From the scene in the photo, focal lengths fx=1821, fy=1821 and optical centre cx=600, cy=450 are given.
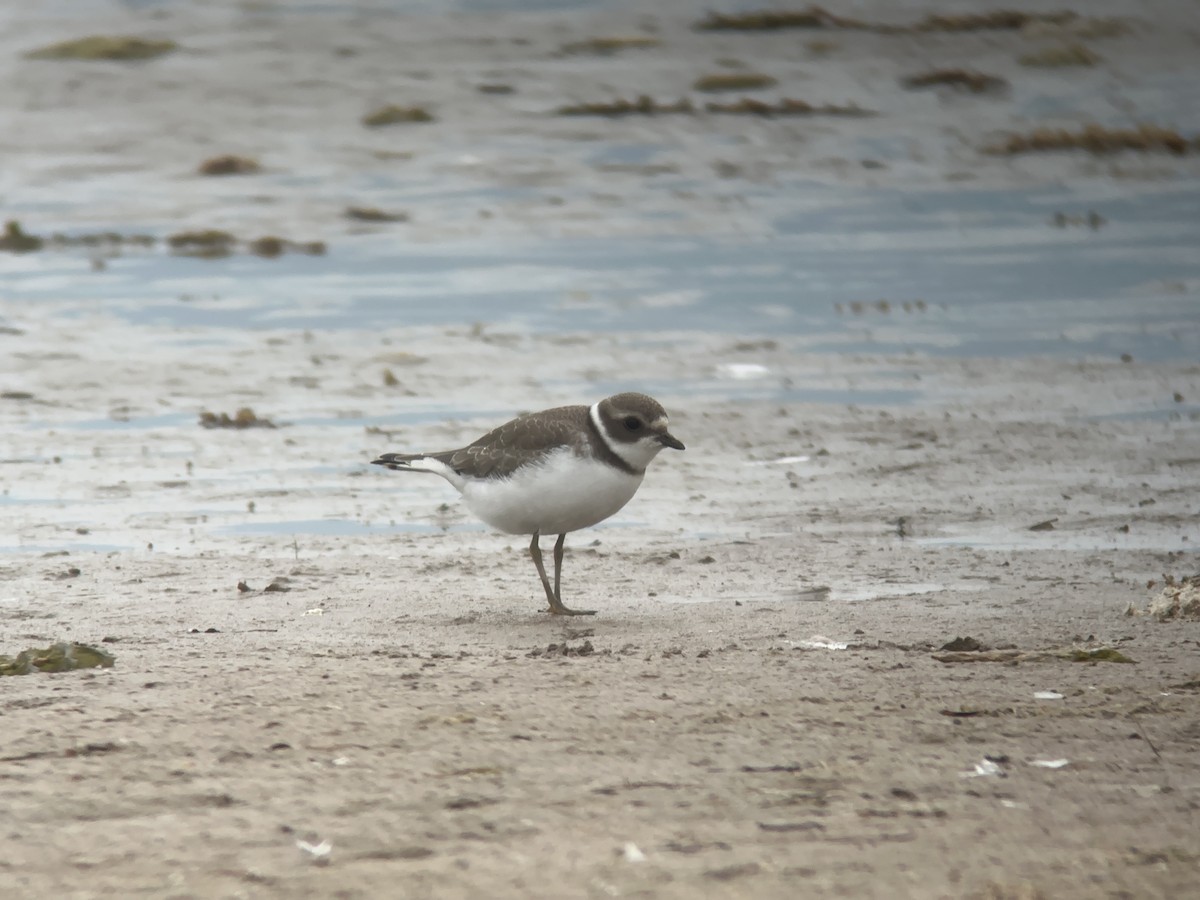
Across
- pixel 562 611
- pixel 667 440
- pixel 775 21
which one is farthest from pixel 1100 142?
pixel 562 611

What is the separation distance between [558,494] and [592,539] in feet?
6.31

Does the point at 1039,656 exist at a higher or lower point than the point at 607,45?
higher

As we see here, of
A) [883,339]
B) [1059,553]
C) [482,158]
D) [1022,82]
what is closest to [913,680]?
[1059,553]

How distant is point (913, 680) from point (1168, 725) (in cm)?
Answer: 87

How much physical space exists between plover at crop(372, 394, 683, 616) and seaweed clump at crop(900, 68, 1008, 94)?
821 inches

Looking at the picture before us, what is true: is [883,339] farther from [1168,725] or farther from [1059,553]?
[1168,725]

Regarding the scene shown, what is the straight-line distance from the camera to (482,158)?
2320 cm

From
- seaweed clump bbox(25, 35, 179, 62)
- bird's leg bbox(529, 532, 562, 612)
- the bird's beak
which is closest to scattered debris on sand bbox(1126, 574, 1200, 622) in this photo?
the bird's beak

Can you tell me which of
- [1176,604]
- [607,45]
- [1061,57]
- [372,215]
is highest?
[1176,604]

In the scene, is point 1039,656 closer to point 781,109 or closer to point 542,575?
point 542,575

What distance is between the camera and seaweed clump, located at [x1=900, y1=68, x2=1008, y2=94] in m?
27.3

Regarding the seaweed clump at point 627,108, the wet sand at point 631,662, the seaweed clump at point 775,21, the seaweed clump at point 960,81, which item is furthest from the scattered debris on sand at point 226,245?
the seaweed clump at point 775,21

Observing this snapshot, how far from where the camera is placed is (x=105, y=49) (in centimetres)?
2777

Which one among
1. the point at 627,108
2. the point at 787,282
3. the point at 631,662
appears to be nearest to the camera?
the point at 631,662
